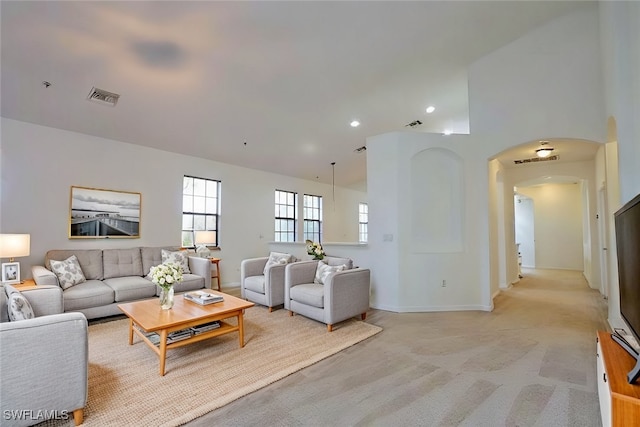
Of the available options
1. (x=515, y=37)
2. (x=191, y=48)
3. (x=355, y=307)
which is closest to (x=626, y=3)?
(x=515, y=37)

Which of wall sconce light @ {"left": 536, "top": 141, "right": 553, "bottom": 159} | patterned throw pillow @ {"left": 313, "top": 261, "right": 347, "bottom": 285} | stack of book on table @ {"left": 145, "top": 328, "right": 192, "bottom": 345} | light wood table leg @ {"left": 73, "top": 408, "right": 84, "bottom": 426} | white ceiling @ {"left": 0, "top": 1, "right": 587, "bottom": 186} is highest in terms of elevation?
white ceiling @ {"left": 0, "top": 1, "right": 587, "bottom": 186}

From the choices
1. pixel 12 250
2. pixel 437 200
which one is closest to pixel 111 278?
pixel 12 250

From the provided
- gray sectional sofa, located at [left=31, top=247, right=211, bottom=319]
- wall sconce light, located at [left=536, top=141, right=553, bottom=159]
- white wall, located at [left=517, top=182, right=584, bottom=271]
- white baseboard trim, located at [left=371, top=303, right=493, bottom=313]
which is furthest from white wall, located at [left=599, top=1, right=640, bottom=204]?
white wall, located at [left=517, top=182, right=584, bottom=271]

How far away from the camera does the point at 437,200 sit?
4543 millimetres

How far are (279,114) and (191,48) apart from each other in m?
1.85

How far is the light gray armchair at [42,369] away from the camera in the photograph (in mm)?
1603

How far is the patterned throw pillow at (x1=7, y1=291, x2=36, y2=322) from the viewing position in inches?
78.1

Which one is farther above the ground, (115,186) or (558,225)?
(115,186)

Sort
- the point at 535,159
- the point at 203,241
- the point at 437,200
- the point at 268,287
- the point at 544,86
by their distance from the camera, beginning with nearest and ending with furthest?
the point at 544,86 < the point at 268,287 < the point at 437,200 < the point at 535,159 < the point at 203,241

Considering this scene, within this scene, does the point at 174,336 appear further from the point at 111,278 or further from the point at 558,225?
the point at 558,225

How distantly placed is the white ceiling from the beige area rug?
2998 millimetres

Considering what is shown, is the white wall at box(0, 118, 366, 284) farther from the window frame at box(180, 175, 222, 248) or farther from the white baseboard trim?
the white baseboard trim

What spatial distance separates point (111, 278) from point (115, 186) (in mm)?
1515

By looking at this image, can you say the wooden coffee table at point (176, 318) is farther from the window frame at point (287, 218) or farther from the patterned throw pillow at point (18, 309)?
the window frame at point (287, 218)
